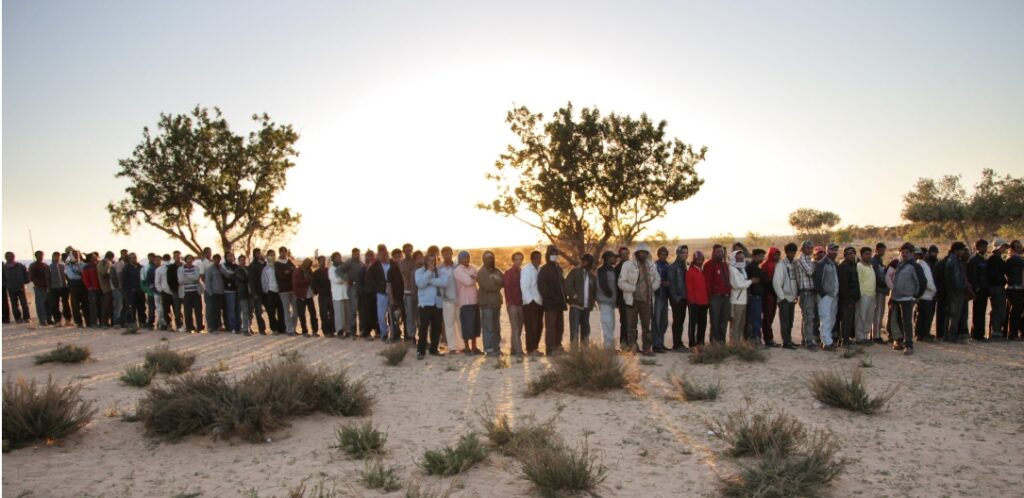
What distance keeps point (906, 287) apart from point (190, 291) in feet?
51.5

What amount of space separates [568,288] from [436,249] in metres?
2.68

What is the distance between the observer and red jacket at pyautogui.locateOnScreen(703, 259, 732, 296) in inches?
480

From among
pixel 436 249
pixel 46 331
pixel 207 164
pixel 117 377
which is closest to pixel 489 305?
pixel 436 249

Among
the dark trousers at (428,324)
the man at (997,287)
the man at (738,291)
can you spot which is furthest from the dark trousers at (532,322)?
the man at (997,287)

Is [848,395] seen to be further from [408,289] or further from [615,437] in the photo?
[408,289]

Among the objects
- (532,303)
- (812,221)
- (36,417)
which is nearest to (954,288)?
(532,303)

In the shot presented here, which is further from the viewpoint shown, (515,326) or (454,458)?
(515,326)

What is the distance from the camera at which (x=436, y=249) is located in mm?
12844

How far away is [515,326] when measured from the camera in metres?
12.7

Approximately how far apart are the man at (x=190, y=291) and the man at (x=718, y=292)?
12.0 meters

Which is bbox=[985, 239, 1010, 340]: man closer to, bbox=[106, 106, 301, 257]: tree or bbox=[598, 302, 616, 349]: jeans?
bbox=[598, 302, 616, 349]: jeans

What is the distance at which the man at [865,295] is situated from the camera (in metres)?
12.5

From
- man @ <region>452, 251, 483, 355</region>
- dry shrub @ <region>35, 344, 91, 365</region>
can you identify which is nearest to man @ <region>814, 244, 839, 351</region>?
man @ <region>452, 251, 483, 355</region>

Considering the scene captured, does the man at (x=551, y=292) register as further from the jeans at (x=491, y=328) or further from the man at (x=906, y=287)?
the man at (x=906, y=287)
